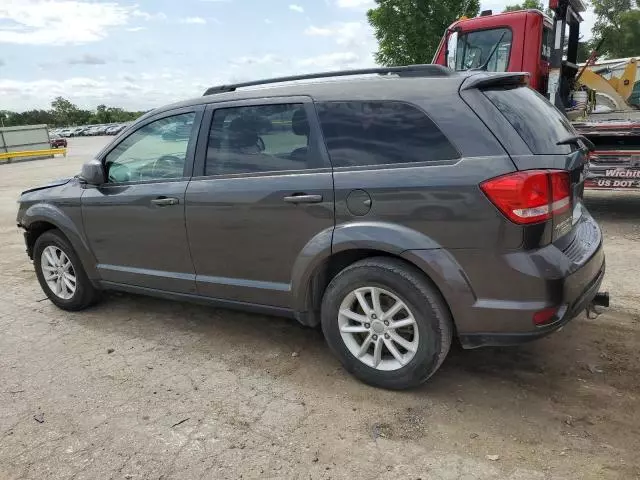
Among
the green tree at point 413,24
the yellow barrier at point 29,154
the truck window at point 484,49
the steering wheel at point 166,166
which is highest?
the green tree at point 413,24

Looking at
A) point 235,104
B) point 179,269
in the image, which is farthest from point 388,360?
point 235,104

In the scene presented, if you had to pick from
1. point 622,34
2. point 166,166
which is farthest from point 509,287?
point 622,34

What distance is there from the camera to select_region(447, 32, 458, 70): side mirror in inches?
299

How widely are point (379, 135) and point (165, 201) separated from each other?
63.6 inches

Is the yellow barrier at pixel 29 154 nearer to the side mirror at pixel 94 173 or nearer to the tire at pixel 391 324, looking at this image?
the side mirror at pixel 94 173

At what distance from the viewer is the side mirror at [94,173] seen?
4.08 m

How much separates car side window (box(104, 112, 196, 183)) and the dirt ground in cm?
123

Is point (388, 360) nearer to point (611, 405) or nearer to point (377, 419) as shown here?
point (377, 419)

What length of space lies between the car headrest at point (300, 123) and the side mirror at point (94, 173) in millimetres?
1730

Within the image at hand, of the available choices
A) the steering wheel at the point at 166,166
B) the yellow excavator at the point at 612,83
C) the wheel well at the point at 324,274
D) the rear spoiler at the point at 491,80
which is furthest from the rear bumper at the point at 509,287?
the yellow excavator at the point at 612,83

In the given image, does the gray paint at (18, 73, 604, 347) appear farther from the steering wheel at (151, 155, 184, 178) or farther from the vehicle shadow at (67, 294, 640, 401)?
the vehicle shadow at (67, 294, 640, 401)

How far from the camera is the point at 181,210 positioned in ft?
12.0

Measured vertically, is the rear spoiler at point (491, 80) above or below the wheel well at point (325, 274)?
above

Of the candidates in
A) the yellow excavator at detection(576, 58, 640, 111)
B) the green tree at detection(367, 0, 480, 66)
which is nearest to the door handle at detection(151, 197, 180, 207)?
the yellow excavator at detection(576, 58, 640, 111)
